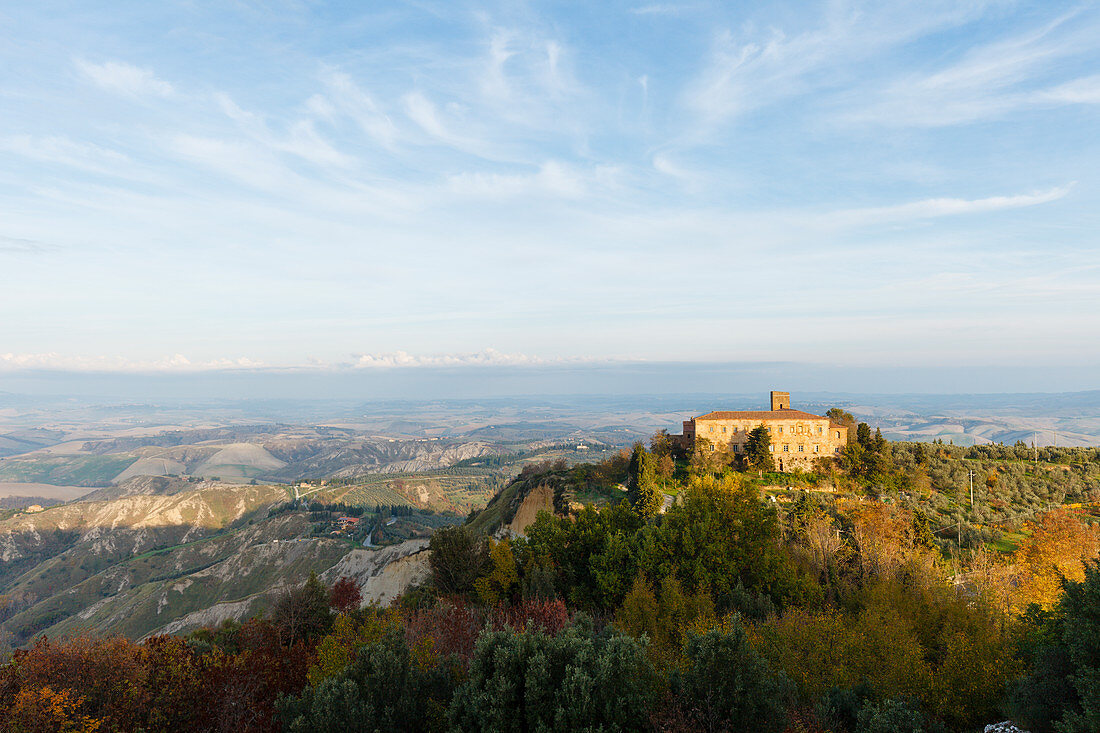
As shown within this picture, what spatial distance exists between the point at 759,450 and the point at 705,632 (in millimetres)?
44140

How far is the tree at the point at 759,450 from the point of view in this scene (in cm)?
6325

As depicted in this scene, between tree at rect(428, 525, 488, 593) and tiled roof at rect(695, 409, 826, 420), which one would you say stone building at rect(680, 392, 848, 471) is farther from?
tree at rect(428, 525, 488, 593)

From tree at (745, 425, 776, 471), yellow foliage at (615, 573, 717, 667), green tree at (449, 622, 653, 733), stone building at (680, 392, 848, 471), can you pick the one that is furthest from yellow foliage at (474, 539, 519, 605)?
tree at (745, 425, 776, 471)

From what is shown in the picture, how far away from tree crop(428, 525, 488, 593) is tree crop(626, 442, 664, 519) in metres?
16.6

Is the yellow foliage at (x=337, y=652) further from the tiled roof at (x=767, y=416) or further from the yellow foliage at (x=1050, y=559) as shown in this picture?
the tiled roof at (x=767, y=416)

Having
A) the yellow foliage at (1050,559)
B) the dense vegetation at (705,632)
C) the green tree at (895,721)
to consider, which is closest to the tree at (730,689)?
the dense vegetation at (705,632)

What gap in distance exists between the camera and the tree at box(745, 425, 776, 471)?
6325 cm

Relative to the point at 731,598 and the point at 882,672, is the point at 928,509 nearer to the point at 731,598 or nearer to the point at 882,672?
the point at 731,598

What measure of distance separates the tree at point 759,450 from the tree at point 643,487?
13538mm

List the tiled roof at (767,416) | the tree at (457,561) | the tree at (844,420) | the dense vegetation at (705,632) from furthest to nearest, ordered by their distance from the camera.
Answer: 1. the tiled roof at (767,416)
2. the tree at (844,420)
3. the tree at (457,561)
4. the dense vegetation at (705,632)

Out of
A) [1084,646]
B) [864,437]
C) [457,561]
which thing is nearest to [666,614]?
[1084,646]

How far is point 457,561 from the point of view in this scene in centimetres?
4691

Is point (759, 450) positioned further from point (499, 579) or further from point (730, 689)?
point (730, 689)

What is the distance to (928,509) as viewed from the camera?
53.2 meters
